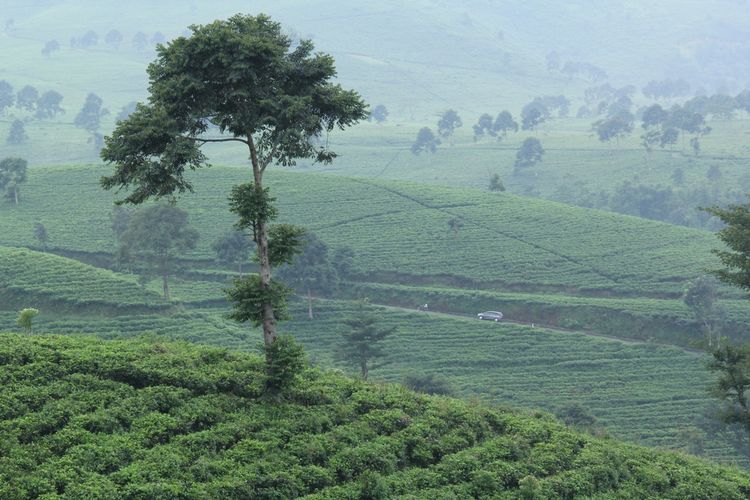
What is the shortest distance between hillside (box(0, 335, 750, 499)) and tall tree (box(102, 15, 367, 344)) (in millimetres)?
2992

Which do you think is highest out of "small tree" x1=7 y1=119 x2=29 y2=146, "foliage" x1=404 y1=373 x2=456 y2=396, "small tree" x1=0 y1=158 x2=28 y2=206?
"small tree" x1=7 y1=119 x2=29 y2=146

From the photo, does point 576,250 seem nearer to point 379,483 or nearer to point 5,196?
point 5,196

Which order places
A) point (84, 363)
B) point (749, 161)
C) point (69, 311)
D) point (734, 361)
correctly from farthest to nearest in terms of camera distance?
1. point (749, 161)
2. point (69, 311)
3. point (734, 361)
4. point (84, 363)

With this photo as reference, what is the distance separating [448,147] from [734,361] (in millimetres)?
129918

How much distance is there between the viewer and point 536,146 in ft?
485

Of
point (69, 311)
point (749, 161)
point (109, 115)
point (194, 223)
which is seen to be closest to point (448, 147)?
point (749, 161)

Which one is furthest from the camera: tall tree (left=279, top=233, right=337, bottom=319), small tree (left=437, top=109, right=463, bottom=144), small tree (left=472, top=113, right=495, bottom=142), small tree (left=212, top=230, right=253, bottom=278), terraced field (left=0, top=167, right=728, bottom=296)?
small tree (left=437, top=109, right=463, bottom=144)

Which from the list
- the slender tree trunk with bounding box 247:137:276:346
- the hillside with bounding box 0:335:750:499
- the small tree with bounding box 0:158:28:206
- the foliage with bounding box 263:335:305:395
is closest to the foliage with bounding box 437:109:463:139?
the small tree with bounding box 0:158:28:206

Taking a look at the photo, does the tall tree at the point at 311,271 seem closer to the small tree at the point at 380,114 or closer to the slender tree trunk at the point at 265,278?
the slender tree trunk at the point at 265,278

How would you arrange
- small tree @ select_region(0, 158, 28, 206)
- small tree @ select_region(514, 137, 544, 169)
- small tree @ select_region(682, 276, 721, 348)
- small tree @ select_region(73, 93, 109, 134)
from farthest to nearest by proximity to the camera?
small tree @ select_region(73, 93, 109, 134) < small tree @ select_region(514, 137, 544, 169) < small tree @ select_region(0, 158, 28, 206) < small tree @ select_region(682, 276, 721, 348)

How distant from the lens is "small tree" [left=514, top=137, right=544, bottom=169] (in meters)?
147

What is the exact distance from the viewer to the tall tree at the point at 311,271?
74500 mm

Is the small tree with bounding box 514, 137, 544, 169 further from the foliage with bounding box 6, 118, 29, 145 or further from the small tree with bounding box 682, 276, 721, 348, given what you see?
the foliage with bounding box 6, 118, 29, 145

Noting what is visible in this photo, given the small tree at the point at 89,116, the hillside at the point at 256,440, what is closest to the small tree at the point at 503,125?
the small tree at the point at 89,116
